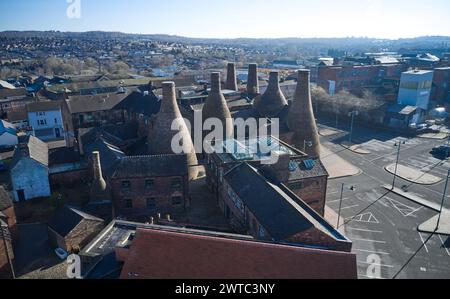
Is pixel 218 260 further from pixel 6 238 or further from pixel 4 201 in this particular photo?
pixel 4 201

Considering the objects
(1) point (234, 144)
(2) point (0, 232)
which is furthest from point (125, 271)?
(1) point (234, 144)

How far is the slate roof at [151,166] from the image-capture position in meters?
26.8

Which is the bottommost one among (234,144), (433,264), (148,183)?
(433,264)

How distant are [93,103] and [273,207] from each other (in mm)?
36013

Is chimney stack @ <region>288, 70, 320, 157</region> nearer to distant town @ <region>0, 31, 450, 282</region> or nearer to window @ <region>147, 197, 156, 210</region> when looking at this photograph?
distant town @ <region>0, 31, 450, 282</region>

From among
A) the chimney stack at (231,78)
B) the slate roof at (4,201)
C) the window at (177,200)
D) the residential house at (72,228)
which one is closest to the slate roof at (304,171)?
the window at (177,200)


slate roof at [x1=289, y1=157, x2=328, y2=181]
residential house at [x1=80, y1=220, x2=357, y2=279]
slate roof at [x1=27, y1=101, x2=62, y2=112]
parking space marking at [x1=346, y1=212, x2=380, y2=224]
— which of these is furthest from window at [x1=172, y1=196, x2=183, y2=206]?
slate roof at [x1=27, y1=101, x2=62, y2=112]

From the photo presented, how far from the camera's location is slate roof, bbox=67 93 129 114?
4684 centimetres

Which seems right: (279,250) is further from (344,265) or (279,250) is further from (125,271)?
(125,271)

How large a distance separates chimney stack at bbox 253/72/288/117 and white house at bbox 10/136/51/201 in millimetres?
23365

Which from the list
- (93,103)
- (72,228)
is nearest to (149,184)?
(72,228)

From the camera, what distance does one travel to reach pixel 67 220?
75.7 ft
